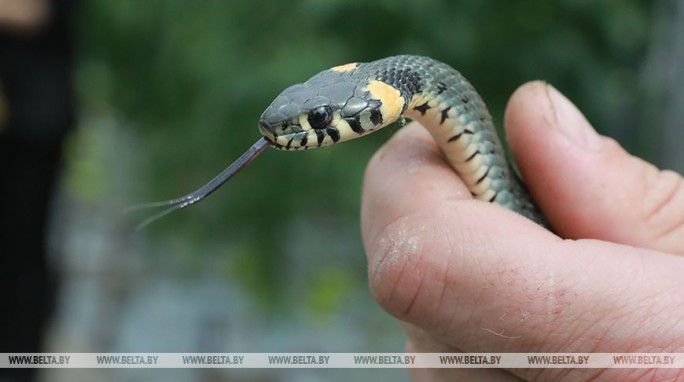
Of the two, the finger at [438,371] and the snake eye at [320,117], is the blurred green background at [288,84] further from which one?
the finger at [438,371]

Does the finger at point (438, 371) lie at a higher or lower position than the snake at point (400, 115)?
lower

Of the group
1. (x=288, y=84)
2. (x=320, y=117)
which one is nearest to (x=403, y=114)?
(x=320, y=117)

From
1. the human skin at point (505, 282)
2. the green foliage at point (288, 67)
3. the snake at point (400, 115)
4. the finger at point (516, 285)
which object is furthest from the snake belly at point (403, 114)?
the green foliage at point (288, 67)

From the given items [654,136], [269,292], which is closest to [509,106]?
[654,136]

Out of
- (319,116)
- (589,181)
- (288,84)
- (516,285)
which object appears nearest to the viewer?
(516,285)

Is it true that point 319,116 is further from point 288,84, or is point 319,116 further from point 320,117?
point 288,84

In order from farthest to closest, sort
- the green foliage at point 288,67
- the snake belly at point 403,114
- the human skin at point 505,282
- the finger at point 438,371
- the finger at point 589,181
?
the green foliage at point 288,67 → the finger at point 589,181 → the snake belly at point 403,114 → the finger at point 438,371 → the human skin at point 505,282

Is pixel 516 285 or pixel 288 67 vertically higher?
pixel 516 285
